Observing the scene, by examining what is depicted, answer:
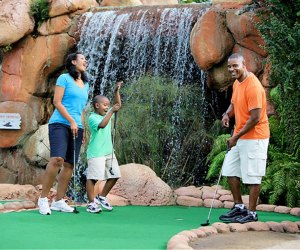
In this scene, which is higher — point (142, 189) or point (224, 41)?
point (224, 41)

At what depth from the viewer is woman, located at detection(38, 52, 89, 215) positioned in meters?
7.14

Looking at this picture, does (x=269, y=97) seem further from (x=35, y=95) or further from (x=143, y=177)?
(x=35, y=95)

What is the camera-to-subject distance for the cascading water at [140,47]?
11.9m

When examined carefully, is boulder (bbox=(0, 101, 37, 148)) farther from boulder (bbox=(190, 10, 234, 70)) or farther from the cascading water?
boulder (bbox=(190, 10, 234, 70))

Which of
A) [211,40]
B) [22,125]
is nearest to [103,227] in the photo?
[211,40]

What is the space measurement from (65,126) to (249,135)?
2031 millimetres

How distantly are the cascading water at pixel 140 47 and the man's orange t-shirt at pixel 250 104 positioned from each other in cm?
448

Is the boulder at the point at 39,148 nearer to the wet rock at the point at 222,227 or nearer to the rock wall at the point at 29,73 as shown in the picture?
the rock wall at the point at 29,73

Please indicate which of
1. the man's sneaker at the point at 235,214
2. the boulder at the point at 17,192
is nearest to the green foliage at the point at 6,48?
the boulder at the point at 17,192

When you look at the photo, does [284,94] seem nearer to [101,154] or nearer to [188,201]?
[101,154]

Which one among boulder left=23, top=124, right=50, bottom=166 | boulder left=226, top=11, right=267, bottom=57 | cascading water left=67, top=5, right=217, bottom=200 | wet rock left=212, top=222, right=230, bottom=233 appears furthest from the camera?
A: boulder left=23, top=124, right=50, bottom=166

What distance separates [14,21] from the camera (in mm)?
12867

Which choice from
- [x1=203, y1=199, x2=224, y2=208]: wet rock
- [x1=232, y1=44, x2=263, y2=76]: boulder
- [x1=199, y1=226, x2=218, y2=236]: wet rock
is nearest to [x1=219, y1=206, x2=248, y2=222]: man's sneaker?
[x1=199, y1=226, x2=218, y2=236]: wet rock

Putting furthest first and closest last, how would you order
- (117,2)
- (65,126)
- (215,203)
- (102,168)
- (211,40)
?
(117,2) < (211,40) < (215,203) < (102,168) < (65,126)
